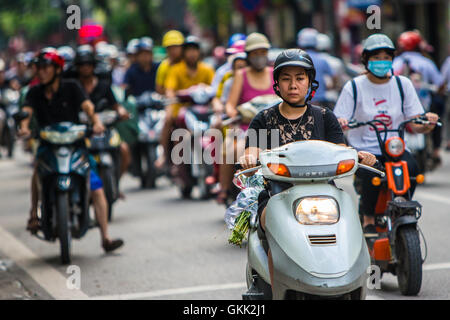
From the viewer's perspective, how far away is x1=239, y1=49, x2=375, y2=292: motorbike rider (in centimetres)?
569

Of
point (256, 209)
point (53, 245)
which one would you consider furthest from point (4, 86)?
point (256, 209)

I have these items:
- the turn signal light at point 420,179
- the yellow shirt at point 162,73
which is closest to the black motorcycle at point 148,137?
the yellow shirt at point 162,73

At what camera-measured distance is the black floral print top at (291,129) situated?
584 centimetres

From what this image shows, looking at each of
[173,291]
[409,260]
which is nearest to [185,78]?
[173,291]

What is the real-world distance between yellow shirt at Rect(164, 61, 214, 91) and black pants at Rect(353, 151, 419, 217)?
6461 mm

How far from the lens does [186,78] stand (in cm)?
1417

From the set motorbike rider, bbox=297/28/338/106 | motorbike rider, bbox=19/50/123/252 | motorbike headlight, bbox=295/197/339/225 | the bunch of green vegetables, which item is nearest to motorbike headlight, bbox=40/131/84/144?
motorbike rider, bbox=19/50/123/252

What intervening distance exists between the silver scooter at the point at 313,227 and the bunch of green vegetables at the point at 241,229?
2.03 ft

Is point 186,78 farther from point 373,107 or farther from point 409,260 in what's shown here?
point 409,260

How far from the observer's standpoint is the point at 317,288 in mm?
4949

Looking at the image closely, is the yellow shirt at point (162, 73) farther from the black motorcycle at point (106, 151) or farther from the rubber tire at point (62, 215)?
the rubber tire at point (62, 215)

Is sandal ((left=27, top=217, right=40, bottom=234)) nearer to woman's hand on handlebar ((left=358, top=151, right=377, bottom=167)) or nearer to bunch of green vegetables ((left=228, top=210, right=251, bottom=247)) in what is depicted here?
bunch of green vegetables ((left=228, top=210, right=251, bottom=247))

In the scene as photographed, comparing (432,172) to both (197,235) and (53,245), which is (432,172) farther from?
(53,245)

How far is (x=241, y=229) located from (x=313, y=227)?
38.6 inches
